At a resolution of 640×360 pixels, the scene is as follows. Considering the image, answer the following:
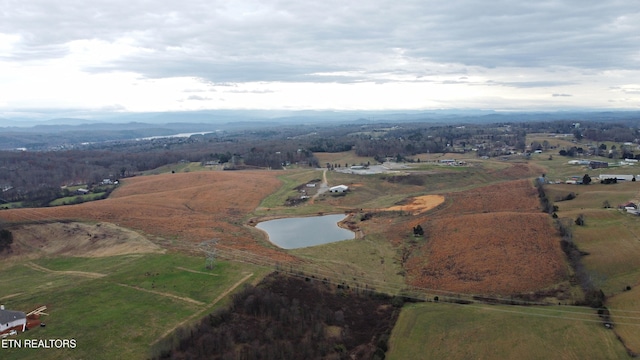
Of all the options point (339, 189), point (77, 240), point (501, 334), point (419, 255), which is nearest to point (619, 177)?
point (339, 189)

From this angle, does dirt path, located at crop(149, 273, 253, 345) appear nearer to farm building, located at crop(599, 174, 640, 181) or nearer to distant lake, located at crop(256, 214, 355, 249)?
distant lake, located at crop(256, 214, 355, 249)

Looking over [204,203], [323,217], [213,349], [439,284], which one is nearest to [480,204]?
[323,217]

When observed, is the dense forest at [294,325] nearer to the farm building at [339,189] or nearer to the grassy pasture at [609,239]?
the grassy pasture at [609,239]

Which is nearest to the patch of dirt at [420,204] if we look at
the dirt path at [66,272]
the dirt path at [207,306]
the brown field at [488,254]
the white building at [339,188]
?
the brown field at [488,254]

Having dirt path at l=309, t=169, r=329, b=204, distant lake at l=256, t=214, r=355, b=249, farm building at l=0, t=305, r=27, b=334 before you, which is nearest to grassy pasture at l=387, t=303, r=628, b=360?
distant lake at l=256, t=214, r=355, b=249

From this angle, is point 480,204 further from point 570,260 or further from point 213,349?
point 213,349
